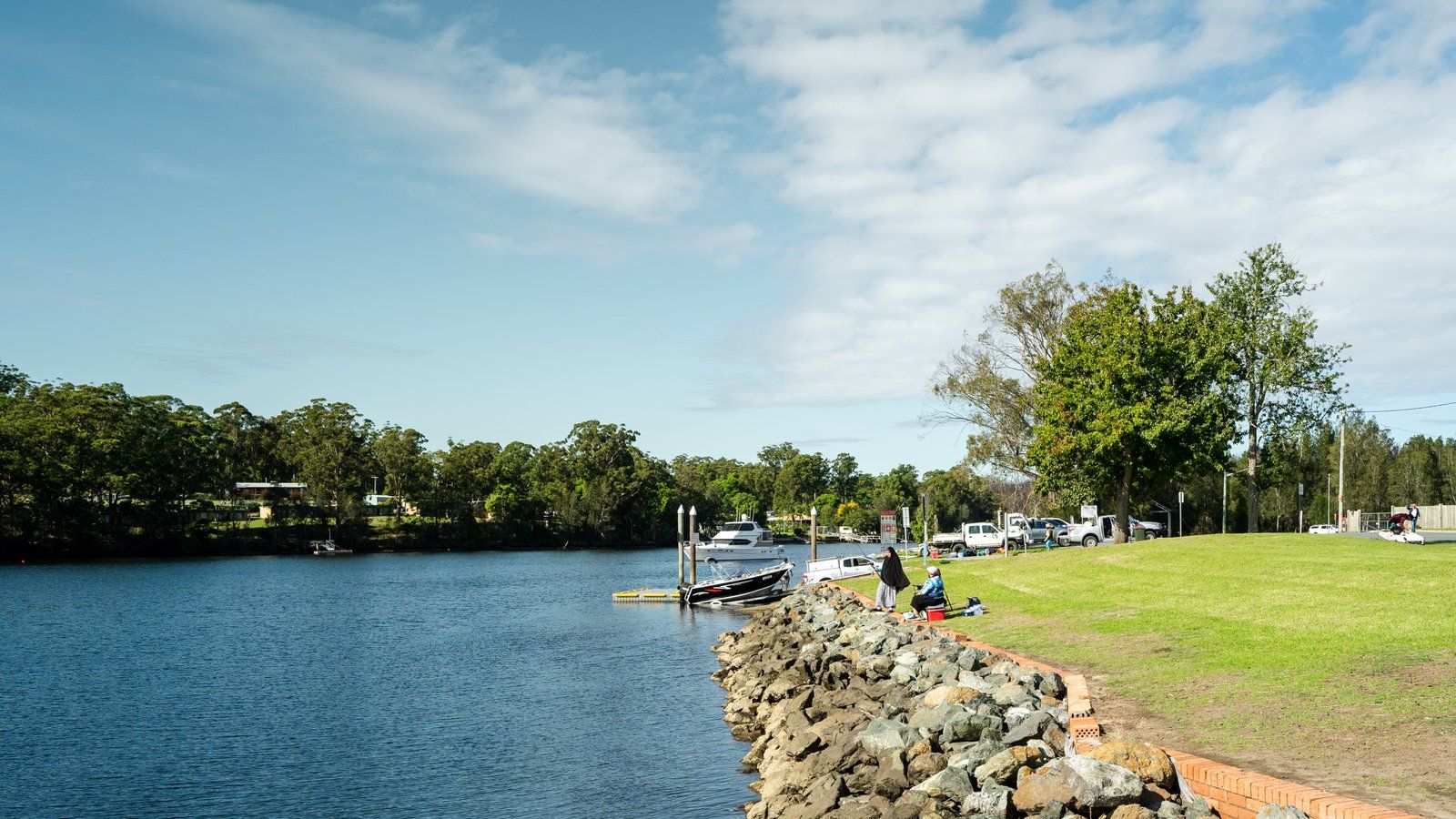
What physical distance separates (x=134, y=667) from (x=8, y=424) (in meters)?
71.9

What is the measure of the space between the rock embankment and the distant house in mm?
113543

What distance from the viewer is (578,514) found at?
133375 millimetres

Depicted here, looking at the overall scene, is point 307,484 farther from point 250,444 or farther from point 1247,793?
point 1247,793

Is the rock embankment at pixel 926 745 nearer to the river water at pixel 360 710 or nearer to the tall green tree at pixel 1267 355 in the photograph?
the river water at pixel 360 710

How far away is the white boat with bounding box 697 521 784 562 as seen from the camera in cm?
8700

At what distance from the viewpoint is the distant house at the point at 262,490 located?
12699 cm

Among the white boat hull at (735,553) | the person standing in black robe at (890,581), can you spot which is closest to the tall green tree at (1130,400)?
the person standing in black robe at (890,581)

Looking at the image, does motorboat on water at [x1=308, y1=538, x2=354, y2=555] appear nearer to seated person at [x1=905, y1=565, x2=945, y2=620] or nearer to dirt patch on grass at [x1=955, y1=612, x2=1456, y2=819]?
seated person at [x1=905, y1=565, x2=945, y2=620]

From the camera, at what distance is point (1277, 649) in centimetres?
1483

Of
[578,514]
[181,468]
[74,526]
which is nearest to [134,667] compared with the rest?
[74,526]

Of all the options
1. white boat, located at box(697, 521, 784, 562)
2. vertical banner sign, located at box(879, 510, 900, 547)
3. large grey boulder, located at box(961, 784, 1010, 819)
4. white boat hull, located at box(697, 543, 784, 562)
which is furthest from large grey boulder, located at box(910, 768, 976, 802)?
white boat hull, located at box(697, 543, 784, 562)

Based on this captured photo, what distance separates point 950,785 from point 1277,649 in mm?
Result: 6511

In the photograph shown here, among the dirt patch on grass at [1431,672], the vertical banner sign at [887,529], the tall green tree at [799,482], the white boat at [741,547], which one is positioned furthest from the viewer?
the tall green tree at [799,482]

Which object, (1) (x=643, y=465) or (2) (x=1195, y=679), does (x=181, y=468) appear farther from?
(2) (x=1195, y=679)
